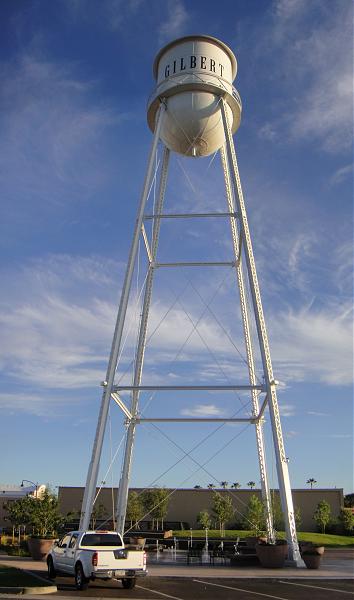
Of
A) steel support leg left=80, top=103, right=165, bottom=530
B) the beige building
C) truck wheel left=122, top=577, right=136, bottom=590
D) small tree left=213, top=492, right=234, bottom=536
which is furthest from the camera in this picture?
the beige building

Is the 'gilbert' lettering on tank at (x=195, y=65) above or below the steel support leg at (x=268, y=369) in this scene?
above

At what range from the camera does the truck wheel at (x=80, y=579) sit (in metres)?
12.7

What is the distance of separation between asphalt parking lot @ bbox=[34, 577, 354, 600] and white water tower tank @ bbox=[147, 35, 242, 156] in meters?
15.5

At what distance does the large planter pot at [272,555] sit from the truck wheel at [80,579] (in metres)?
6.58

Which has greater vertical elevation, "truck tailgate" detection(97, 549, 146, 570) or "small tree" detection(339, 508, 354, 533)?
"small tree" detection(339, 508, 354, 533)

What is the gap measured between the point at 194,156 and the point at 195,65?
3.51 m

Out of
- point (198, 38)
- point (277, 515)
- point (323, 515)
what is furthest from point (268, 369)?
point (323, 515)

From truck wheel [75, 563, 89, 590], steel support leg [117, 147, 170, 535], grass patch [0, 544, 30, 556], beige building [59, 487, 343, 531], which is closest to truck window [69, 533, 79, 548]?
truck wheel [75, 563, 89, 590]

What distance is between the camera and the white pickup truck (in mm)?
12578

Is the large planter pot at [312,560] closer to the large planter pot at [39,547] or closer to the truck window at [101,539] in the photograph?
the truck window at [101,539]

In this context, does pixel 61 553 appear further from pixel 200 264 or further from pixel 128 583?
pixel 200 264

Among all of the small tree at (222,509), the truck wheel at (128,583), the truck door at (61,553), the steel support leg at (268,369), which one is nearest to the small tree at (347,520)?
the small tree at (222,509)

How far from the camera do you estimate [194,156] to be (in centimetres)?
2434

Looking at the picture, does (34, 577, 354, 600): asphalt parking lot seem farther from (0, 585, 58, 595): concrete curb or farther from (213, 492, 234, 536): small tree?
(213, 492, 234, 536): small tree
